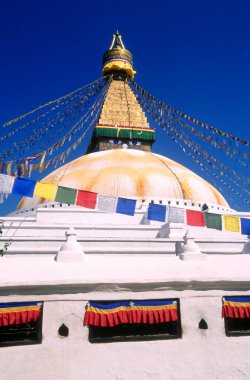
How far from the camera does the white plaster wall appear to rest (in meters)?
4.07

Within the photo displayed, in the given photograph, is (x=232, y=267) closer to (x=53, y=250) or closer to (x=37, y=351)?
(x=37, y=351)

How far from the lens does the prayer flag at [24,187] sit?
23.5ft

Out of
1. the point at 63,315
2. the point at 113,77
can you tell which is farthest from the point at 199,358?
the point at 113,77

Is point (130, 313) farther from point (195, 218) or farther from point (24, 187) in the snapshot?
point (24, 187)

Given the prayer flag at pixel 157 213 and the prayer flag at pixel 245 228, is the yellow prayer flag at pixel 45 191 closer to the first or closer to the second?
the prayer flag at pixel 157 213

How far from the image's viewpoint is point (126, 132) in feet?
64.1

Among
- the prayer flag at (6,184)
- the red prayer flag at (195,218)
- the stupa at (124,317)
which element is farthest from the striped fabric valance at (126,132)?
the stupa at (124,317)

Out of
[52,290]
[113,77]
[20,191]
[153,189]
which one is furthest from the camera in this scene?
[113,77]

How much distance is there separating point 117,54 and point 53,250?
66.6 feet

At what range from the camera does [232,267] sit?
522cm

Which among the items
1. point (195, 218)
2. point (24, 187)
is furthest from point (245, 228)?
point (24, 187)

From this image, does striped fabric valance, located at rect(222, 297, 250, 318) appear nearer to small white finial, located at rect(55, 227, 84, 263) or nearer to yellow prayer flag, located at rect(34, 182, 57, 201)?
small white finial, located at rect(55, 227, 84, 263)

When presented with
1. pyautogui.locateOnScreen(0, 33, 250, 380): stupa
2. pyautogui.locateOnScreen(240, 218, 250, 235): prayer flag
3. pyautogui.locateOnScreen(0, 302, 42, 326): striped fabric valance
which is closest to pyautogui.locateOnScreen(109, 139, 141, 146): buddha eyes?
pyautogui.locateOnScreen(240, 218, 250, 235): prayer flag

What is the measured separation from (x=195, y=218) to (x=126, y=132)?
12.9 metres
